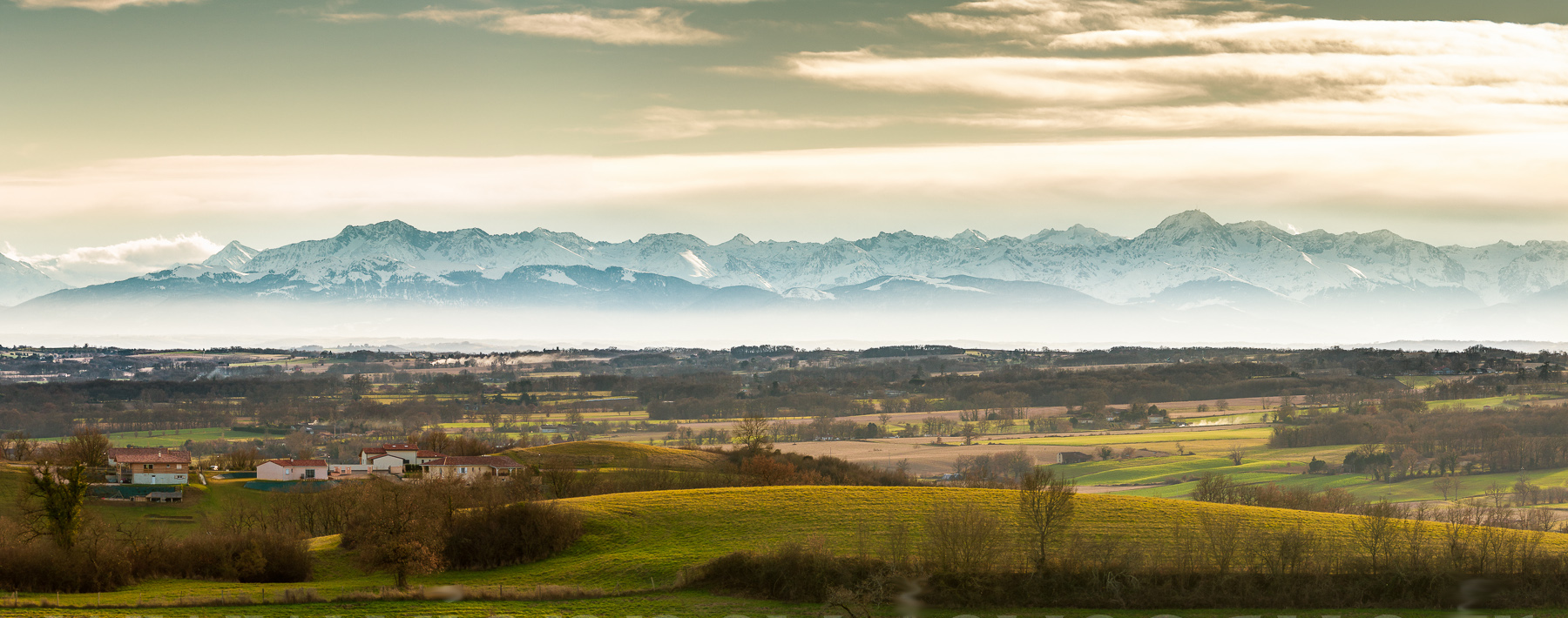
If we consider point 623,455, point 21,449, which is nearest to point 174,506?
point 21,449

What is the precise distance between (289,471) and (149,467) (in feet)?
39.9

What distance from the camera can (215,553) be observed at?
6444cm

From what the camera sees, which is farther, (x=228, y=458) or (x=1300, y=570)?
(x=228, y=458)

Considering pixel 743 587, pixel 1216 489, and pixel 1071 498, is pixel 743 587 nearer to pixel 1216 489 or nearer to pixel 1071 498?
pixel 1071 498

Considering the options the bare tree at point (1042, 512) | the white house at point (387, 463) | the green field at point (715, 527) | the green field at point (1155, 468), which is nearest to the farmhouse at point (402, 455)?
the white house at point (387, 463)

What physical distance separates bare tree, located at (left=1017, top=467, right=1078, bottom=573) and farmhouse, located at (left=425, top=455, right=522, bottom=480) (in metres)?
53.9

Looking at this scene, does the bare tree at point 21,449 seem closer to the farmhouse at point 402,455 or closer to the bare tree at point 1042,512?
the farmhouse at point 402,455

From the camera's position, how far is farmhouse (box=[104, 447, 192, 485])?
Answer: 109250mm

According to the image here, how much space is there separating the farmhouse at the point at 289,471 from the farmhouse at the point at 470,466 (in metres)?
11.3

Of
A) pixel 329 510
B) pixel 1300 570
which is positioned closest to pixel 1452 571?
pixel 1300 570

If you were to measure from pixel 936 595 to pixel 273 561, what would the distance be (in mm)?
34129

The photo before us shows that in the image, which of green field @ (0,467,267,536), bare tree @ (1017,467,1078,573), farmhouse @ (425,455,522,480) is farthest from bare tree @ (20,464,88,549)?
bare tree @ (1017,467,1078,573)

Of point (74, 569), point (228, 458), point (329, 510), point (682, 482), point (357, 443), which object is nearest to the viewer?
point (74, 569)

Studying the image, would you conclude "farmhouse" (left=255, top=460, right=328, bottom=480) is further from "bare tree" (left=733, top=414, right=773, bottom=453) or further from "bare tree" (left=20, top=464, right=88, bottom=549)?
"bare tree" (left=20, top=464, right=88, bottom=549)
